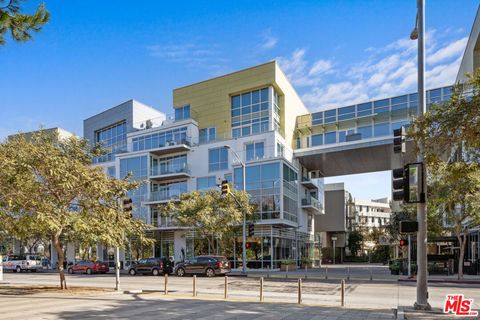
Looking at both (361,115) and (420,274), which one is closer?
(420,274)

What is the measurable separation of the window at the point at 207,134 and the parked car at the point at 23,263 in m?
21.9

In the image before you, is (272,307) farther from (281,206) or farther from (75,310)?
(281,206)

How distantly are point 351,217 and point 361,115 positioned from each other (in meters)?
43.5

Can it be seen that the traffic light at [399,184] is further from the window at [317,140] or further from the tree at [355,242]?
the tree at [355,242]

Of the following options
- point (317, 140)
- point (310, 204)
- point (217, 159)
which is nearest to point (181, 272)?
point (217, 159)

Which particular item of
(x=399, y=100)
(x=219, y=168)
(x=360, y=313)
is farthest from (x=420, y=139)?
(x=399, y=100)

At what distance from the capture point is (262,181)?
39125mm

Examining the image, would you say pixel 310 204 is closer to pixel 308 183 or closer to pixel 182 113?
pixel 308 183

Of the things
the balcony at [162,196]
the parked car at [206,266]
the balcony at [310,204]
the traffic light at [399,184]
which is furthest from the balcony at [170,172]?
the traffic light at [399,184]

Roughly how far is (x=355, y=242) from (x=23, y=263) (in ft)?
181

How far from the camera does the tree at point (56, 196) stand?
1683 cm

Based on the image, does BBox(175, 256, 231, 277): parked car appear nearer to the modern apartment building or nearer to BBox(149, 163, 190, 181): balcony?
the modern apartment building

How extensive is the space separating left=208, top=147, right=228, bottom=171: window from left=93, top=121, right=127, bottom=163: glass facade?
14.7 metres

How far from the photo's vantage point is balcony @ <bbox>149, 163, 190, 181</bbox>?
44562mm
